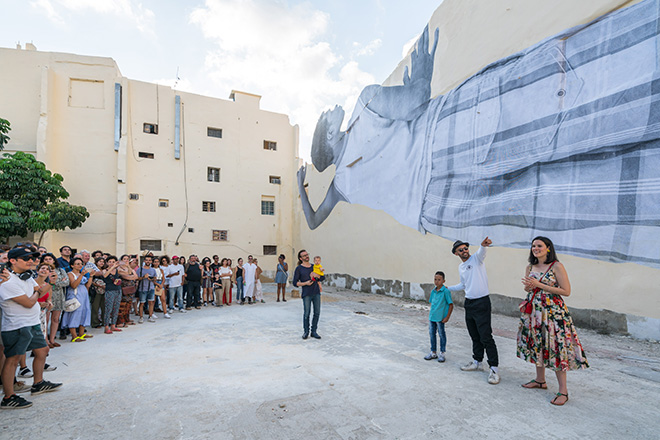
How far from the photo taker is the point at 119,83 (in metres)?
17.1

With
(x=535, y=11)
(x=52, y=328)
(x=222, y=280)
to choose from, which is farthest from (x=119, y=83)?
(x=535, y=11)

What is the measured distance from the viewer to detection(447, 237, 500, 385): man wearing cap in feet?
12.8

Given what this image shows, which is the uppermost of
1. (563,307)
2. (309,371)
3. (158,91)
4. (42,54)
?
(42,54)

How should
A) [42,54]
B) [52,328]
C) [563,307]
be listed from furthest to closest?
[42,54] → [52,328] → [563,307]

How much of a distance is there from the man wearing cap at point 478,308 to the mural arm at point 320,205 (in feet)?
38.8

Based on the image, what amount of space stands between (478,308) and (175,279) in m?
7.87

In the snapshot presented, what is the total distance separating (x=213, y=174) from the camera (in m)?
19.2

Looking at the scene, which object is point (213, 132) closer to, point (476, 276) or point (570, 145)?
point (570, 145)

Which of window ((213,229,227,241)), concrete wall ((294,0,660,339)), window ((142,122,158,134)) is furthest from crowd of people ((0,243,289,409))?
window ((142,122,158,134))

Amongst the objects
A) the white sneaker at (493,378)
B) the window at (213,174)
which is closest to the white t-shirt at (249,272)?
the white sneaker at (493,378)

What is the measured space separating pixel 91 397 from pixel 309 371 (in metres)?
2.34

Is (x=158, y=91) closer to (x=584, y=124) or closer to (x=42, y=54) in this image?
(x=42, y=54)

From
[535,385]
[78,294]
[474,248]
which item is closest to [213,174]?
[78,294]

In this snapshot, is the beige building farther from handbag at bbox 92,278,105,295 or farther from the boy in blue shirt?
the boy in blue shirt
